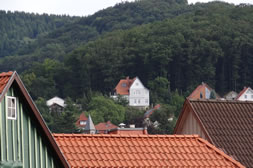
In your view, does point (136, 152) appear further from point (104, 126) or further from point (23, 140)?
point (104, 126)

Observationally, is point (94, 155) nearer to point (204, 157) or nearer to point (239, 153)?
point (204, 157)

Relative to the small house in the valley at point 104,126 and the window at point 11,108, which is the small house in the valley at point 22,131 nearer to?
the window at point 11,108

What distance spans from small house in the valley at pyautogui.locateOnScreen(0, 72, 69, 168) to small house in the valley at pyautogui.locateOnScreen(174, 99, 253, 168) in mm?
Result: 6925

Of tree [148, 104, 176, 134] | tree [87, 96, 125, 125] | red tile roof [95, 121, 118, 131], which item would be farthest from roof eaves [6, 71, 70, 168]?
tree [87, 96, 125, 125]

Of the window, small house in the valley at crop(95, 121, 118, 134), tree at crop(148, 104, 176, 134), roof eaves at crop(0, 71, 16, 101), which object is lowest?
small house in the valley at crop(95, 121, 118, 134)

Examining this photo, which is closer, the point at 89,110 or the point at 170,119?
the point at 170,119

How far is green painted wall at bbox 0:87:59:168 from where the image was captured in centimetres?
1071

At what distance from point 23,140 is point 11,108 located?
1.47ft

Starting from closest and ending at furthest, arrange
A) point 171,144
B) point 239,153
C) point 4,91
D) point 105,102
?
1. point 4,91
2. point 171,144
3. point 239,153
4. point 105,102

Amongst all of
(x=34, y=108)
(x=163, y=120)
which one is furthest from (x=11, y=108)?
(x=163, y=120)

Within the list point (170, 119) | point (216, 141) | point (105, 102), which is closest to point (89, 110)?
point (105, 102)

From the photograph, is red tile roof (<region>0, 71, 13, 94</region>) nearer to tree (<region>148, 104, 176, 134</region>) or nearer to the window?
the window

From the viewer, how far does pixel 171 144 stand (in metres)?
14.5

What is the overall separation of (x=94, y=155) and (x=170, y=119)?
16218cm
